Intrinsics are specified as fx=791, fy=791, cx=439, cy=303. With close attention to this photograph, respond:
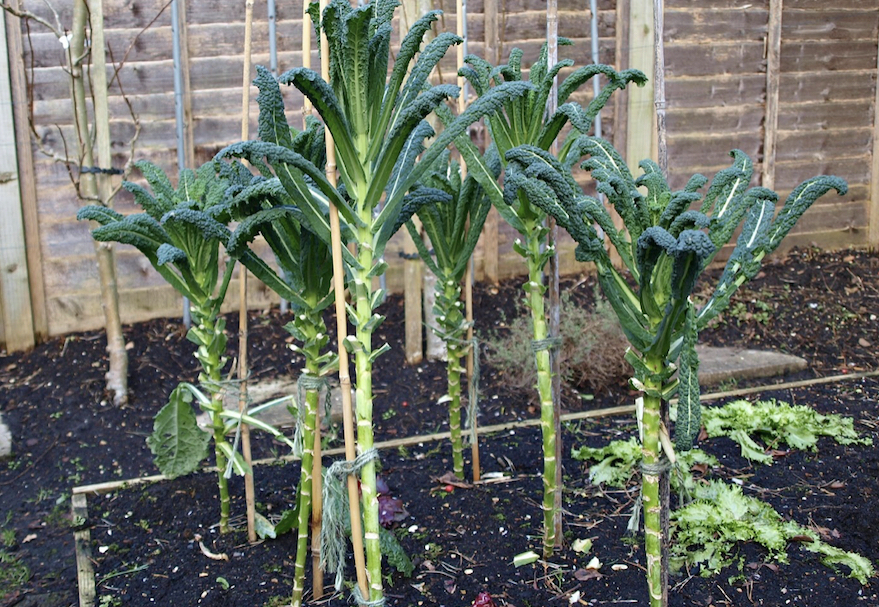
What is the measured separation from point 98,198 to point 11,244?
1104mm

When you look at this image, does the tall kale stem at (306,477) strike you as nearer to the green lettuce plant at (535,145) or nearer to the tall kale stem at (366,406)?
the tall kale stem at (366,406)

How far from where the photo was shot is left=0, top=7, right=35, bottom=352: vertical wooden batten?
4.79 m

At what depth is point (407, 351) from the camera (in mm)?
4891

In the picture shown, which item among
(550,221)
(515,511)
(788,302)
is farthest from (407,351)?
(788,302)

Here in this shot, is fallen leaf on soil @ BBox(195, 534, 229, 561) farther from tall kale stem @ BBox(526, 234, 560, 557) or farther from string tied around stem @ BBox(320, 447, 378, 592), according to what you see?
tall kale stem @ BBox(526, 234, 560, 557)

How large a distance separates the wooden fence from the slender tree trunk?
1.23 ft

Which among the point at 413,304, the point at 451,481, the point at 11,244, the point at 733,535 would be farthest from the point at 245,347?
the point at 11,244

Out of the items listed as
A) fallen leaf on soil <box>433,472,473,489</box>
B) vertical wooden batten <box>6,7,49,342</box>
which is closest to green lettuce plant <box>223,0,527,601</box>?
fallen leaf on soil <box>433,472,473,489</box>

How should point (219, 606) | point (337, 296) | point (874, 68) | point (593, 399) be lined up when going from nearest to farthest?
point (337, 296), point (219, 606), point (593, 399), point (874, 68)

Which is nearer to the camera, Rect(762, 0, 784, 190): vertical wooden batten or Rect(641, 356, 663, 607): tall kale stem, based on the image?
Rect(641, 356, 663, 607): tall kale stem

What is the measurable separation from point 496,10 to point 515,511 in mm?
3607

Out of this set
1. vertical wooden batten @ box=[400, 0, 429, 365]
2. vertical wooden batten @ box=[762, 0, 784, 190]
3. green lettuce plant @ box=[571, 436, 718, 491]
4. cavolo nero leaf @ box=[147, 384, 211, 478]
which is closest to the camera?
cavolo nero leaf @ box=[147, 384, 211, 478]

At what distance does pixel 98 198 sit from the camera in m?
4.22

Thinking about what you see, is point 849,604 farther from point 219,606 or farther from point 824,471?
point 219,606
